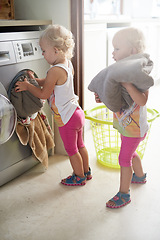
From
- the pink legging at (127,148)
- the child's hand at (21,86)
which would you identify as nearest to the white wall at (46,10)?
the child's hand at (21,86)

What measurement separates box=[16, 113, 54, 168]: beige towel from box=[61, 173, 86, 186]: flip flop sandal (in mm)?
196

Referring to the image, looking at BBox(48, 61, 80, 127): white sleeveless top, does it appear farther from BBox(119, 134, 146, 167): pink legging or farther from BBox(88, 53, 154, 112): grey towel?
BBox(119, 134, 146, 167): pink legging

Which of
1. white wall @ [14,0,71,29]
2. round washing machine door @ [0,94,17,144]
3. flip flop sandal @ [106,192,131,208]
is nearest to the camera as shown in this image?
round washing machine door @ [0,94,17,144]

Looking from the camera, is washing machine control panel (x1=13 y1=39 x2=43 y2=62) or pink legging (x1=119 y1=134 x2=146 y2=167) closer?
pink legging (x1=119 y1=134 x2=146 y2=167)

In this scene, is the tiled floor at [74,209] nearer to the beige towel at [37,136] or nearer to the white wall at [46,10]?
the beige towel at [37,136]

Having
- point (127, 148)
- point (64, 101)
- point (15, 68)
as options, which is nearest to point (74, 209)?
point (127, 148)

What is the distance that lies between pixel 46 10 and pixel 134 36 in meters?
0.76

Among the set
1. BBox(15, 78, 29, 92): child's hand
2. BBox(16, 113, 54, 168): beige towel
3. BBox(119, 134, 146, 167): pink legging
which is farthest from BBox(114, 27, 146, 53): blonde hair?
BBox(16, 113, 54, 168): beige towel

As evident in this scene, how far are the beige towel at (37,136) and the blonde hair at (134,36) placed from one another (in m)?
0.73

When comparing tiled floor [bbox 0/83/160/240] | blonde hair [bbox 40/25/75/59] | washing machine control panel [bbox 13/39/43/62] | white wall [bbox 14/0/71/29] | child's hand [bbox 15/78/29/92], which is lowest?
tiled floor [bbox 0/83/160/240]

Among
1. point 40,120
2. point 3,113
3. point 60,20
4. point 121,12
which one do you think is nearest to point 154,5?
point 121,12

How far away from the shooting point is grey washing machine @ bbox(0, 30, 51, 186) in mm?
1557

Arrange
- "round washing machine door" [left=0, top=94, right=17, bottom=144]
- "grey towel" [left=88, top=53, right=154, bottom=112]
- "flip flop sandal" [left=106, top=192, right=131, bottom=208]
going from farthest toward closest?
"flip flop sandal" [left=106, top=192, right=131, bottom=208], "round washing machine door" [left=0, top=94, right=17, bottom=144], "grey towel" [left=88, top=53, right=154, bottom=112]

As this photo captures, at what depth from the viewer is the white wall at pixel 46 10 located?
185 cm
